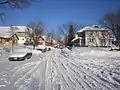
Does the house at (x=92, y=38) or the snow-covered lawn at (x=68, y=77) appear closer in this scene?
the snow-covered lawn at (x=68, y=77)

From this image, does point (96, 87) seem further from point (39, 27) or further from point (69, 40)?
point (69, 40)

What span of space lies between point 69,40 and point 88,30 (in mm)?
13115

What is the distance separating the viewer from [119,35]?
51.5 m

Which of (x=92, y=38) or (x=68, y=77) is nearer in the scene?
(x=68, y=77)

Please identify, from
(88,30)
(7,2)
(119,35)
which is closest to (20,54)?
(7,2)

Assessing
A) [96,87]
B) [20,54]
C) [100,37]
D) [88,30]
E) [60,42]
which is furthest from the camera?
[60,42]

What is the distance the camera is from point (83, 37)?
3428 inches

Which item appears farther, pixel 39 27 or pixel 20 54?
pixel 39 27

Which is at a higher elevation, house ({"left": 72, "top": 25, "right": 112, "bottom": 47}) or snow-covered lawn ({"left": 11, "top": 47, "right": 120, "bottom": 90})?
house ({"left": 72, "top": 25, "right": 112, "bottom": 47})

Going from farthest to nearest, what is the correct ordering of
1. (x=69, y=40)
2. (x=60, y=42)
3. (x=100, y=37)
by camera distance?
(x=60, y=42) < (x=69, y=40) < (x=100, y=37)

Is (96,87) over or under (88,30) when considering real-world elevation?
under

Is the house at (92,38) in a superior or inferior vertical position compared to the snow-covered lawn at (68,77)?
superior

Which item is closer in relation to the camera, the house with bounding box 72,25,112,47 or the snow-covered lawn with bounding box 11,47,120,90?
the snow-covered lawn with bounding box 11,47,120,90

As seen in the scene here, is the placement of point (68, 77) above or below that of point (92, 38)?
below
